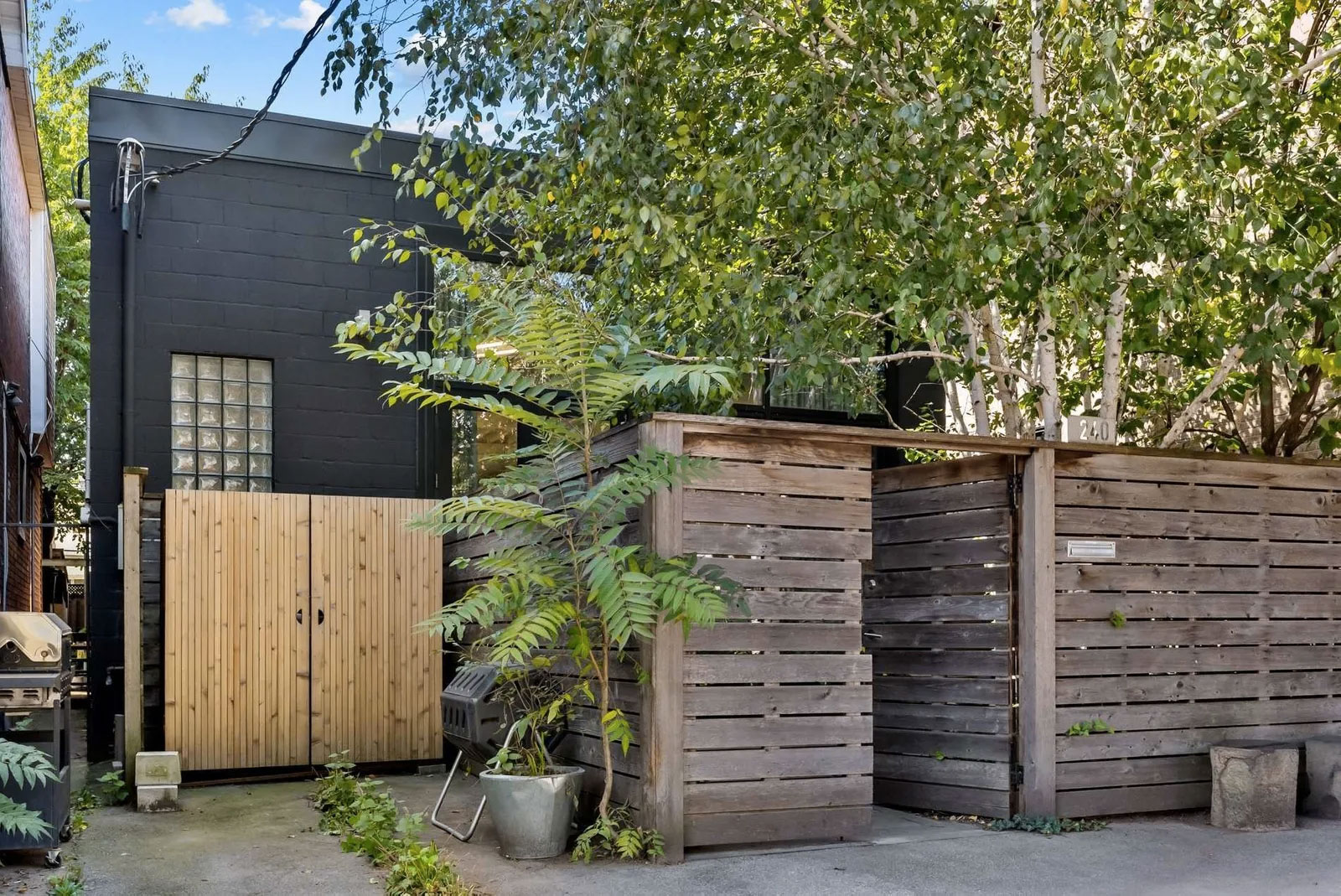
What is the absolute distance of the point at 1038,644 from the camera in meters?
6.48

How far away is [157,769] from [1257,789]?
5.91 metres

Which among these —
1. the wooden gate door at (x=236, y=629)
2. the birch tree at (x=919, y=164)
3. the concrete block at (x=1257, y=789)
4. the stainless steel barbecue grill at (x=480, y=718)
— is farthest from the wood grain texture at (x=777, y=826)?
the wooden gate door at (x=236, y=629)

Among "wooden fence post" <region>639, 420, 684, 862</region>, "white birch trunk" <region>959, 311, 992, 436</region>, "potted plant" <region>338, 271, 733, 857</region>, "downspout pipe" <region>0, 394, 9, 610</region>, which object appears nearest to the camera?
"potted plant" <region>338, 271, 733, 857</region>

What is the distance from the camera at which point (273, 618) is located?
7953 millimetres

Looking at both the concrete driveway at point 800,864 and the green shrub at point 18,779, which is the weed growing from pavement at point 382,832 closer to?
the concrete driveway at point 800,864

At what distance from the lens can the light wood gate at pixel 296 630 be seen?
25.3 ft

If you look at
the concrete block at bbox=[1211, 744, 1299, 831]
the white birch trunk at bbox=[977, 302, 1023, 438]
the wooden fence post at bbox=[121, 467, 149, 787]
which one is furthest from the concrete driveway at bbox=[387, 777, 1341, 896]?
the white birch trunk at bbox=[977, 302, 1023, 438]

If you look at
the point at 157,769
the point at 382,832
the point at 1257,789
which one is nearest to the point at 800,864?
the point at 382,832

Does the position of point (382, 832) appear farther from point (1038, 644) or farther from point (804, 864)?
point (1038, 644)

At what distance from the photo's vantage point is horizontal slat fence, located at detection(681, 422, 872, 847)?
18.9ft

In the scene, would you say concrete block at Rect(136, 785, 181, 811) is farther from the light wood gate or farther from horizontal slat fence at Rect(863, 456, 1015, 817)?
horizontal slat fence at Rect(863, 456, 1015, 817)

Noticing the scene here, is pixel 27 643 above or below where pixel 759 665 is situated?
above

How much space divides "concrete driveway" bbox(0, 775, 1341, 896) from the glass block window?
2.77 m

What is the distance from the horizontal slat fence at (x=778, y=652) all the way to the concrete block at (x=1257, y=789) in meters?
1.96
